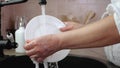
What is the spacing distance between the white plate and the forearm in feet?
0.26

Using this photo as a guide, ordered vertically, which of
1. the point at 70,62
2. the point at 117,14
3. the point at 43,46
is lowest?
the point at 70,62

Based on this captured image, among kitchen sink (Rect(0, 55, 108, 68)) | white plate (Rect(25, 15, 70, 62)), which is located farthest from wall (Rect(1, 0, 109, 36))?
white plate (Rect(25, 15, 70, 62))

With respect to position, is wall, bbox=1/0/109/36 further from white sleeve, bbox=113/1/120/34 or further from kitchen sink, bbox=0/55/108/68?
white sleeve, bbox=113/1/120/34

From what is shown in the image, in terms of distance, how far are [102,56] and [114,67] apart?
0.28 m

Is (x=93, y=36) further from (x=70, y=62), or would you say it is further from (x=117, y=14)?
(x=70, y=62)

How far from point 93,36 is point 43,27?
19 cm

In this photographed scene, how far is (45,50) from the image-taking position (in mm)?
780

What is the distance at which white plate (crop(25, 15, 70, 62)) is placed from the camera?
812 mm

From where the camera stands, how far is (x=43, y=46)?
78 cm

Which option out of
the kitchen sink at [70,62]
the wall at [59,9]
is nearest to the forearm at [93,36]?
the kitchen sink at [70,62]

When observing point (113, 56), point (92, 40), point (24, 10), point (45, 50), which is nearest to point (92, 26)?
point (92, 40)

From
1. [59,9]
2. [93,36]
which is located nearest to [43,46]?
[93,36]

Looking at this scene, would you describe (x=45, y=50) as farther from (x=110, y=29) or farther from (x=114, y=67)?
(x=114, y=67)

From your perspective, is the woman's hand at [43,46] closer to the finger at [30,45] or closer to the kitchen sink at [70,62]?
the finger at [30,45]
